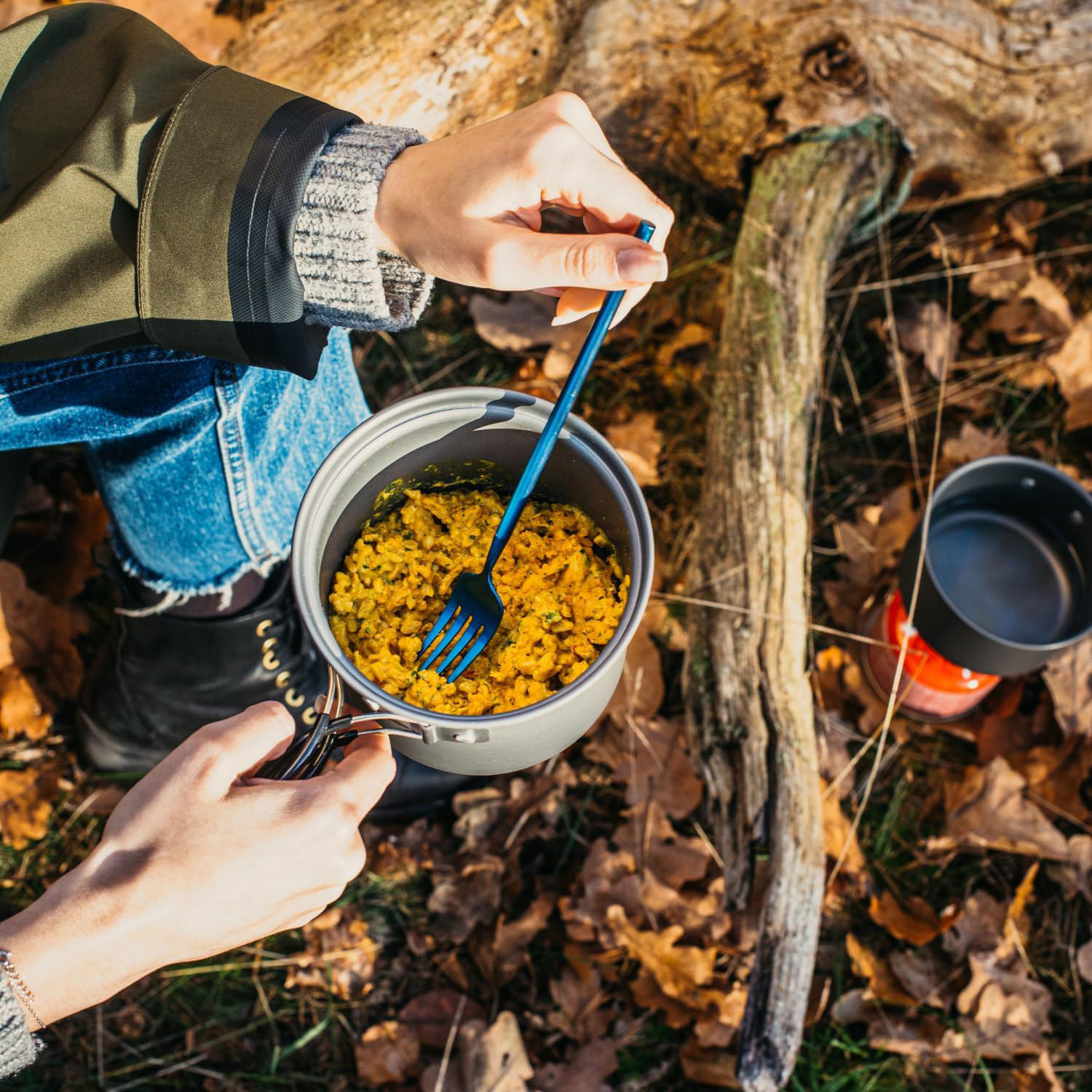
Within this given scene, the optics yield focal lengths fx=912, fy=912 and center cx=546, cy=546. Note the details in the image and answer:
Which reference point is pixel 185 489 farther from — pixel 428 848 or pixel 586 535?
pixel 428 848

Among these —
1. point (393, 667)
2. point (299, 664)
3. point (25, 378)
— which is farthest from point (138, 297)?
point (299, 664)

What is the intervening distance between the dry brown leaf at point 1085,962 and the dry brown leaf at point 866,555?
1106mm

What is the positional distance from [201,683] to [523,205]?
1681 millimetres

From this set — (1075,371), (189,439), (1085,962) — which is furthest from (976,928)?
(189,439)

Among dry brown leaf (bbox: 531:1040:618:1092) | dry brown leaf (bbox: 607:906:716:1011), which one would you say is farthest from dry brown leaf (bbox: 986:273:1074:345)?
dry brown leaf (bbox: 531:1040:618:1092)

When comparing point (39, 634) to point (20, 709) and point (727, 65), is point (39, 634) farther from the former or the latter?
point (727, 65)

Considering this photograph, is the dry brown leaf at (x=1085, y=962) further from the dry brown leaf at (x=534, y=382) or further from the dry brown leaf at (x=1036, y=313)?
the dry brown leaf at (x=534, y=382)

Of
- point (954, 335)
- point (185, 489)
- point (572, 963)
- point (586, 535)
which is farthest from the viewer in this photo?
point (954, 335)

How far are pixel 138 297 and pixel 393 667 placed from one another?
0.78m

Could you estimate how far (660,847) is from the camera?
2623 mm

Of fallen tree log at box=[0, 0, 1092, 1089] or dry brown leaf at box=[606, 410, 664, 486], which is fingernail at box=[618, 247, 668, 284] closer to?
fallen tree log at box=[0, 0, 1092, 1089]

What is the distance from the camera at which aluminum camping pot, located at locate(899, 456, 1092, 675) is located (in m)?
2.53

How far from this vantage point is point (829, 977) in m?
2.63

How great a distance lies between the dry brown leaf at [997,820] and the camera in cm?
269
